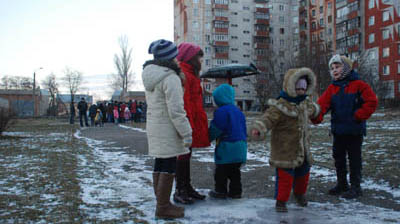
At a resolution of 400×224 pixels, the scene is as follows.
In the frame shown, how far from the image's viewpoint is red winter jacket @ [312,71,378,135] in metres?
4.13

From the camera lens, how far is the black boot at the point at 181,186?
390 centimetres

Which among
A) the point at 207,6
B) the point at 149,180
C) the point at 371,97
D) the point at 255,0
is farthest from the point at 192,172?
the point at 255,0

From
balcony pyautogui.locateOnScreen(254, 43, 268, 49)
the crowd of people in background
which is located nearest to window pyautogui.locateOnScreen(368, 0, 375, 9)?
balcony pyautogui.locateOnScreen(254, 43, 268, 49)

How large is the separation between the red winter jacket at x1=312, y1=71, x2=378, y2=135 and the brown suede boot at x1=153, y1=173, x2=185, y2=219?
1879mm

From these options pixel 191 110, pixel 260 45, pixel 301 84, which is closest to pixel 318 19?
pixel 260 45

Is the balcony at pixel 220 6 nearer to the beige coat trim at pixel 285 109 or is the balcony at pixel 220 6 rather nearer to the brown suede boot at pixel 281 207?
the beige coat trim at pixel 285 109

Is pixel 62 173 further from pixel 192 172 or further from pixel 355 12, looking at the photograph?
pixel 355 12

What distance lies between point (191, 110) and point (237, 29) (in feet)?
223

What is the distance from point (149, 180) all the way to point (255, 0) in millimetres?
70321

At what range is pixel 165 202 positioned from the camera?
11.1 feet

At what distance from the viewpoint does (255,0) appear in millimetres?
70500

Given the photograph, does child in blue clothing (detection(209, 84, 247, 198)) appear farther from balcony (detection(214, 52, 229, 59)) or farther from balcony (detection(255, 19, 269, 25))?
balcony (detection(255, 19, 269, 25))

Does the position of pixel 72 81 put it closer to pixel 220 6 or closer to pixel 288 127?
pixel 220 6

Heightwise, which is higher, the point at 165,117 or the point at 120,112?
the point at 165,117
